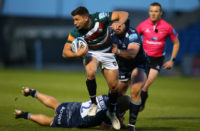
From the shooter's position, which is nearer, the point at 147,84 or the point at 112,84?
the point at 112,84

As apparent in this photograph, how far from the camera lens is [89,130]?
755 centimetres

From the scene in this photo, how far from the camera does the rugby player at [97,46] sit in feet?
25.5

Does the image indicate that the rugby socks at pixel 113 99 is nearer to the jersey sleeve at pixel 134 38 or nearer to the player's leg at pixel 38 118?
the jersey sleeve at pixel 134 38

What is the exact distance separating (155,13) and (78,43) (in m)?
3.43

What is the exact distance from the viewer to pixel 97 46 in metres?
8.02

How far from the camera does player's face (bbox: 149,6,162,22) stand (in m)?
10.2

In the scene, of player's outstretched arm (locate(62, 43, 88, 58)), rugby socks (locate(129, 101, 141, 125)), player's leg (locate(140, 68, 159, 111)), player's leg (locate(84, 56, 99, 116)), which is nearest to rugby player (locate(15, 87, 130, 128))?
player's leg (locate(84, 56, 99, 116))

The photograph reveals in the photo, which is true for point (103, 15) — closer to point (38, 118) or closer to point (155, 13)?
point (38, 118)

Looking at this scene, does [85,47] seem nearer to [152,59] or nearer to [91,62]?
[91,62]

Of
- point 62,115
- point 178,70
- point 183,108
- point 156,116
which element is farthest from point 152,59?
point 178,70

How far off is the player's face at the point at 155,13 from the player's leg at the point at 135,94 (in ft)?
8.40

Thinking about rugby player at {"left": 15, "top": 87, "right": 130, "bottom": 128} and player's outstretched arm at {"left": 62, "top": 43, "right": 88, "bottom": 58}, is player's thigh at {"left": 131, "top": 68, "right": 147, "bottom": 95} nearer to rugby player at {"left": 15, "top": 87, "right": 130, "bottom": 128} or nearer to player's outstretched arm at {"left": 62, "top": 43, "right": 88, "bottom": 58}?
rugby player at {"left": 15, "top": 87, "right": 130, "bottom": 128}

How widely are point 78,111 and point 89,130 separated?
0.41 meters

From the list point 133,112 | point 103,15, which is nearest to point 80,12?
point 103,15
